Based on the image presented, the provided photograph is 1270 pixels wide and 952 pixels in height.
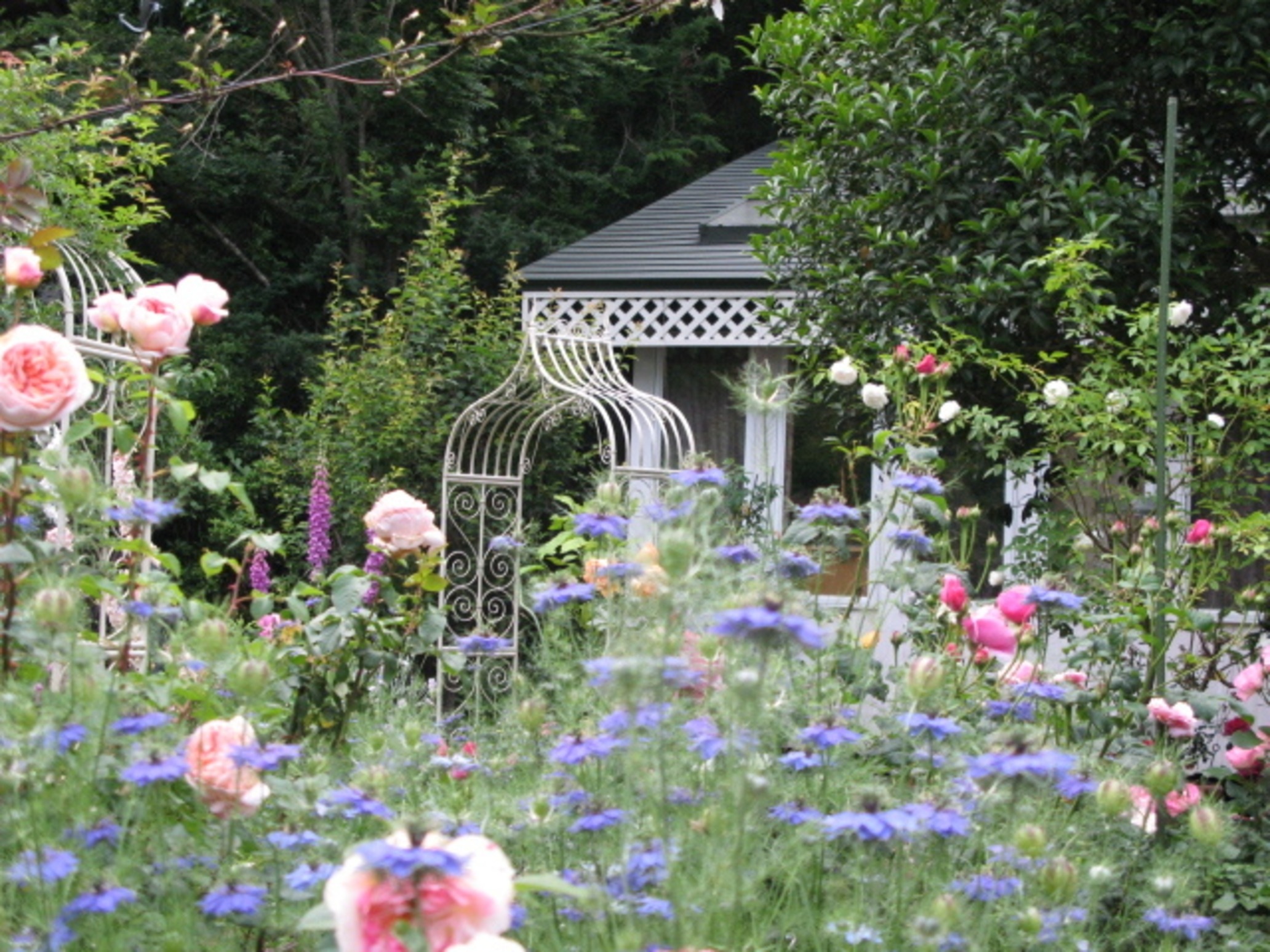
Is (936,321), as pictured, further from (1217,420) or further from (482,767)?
(482,767)

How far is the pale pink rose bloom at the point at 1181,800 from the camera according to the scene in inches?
86.2

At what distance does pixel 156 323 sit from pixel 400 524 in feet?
2.40

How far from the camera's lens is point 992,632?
2.37m

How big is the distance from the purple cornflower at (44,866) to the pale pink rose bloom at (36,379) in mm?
662

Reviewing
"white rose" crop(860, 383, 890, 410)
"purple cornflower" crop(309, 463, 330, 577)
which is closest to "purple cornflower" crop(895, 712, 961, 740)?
"white rose" crop(860, 383, 890, 410)

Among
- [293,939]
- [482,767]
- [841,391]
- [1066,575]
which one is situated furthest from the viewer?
[841,391]

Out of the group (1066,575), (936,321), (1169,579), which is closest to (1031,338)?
(936,321)

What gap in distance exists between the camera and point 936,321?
448 cm

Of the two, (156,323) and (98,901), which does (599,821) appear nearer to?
(98,901)

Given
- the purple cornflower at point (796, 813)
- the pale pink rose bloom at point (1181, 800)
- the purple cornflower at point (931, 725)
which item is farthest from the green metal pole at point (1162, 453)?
the purple cornflower at point (796, 813)

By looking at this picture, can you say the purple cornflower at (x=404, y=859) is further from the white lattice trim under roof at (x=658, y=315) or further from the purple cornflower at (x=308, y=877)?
the white lattice trim under roof at (x=658, y=315)

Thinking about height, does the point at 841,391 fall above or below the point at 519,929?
above

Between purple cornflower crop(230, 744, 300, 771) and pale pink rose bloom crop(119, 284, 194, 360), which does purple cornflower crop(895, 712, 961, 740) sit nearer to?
purple cornflower crop(230, 744, 300, 771)

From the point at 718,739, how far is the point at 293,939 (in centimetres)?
59
